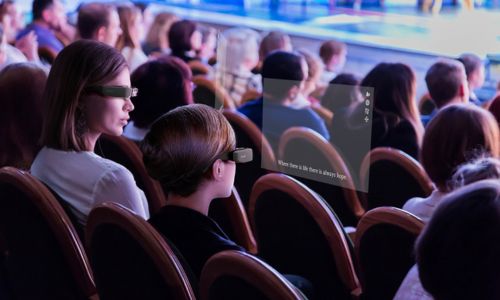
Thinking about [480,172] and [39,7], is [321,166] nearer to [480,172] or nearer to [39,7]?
[480,172]

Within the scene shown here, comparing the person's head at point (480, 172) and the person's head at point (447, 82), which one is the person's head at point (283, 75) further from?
the person's head at point (480, 172)

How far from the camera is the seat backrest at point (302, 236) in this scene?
212 cm

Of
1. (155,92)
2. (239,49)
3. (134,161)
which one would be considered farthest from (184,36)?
(134,161)

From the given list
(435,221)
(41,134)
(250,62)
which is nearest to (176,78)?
(250,62)

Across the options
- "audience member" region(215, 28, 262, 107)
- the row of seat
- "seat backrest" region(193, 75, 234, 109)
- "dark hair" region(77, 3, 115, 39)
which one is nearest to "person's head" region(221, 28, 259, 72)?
"audience member" region(215, 28, 262, 107)

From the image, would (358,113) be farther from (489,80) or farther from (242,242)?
(242,242)

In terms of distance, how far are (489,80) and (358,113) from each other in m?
0.56

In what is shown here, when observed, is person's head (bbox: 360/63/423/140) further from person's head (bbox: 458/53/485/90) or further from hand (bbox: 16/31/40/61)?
hand (bbox: 16/31/40/61)

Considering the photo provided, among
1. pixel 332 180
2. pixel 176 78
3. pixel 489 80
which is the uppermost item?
pixel 489 80

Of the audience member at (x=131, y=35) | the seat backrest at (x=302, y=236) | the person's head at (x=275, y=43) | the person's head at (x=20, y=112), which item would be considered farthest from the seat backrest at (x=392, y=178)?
the audience member at (x=131, y=35)

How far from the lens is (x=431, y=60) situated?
298 cm

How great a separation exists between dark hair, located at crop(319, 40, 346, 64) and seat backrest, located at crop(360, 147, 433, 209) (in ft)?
1.71

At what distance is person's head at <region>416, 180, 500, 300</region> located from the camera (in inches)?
50.1

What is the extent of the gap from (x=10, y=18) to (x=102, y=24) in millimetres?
1155
